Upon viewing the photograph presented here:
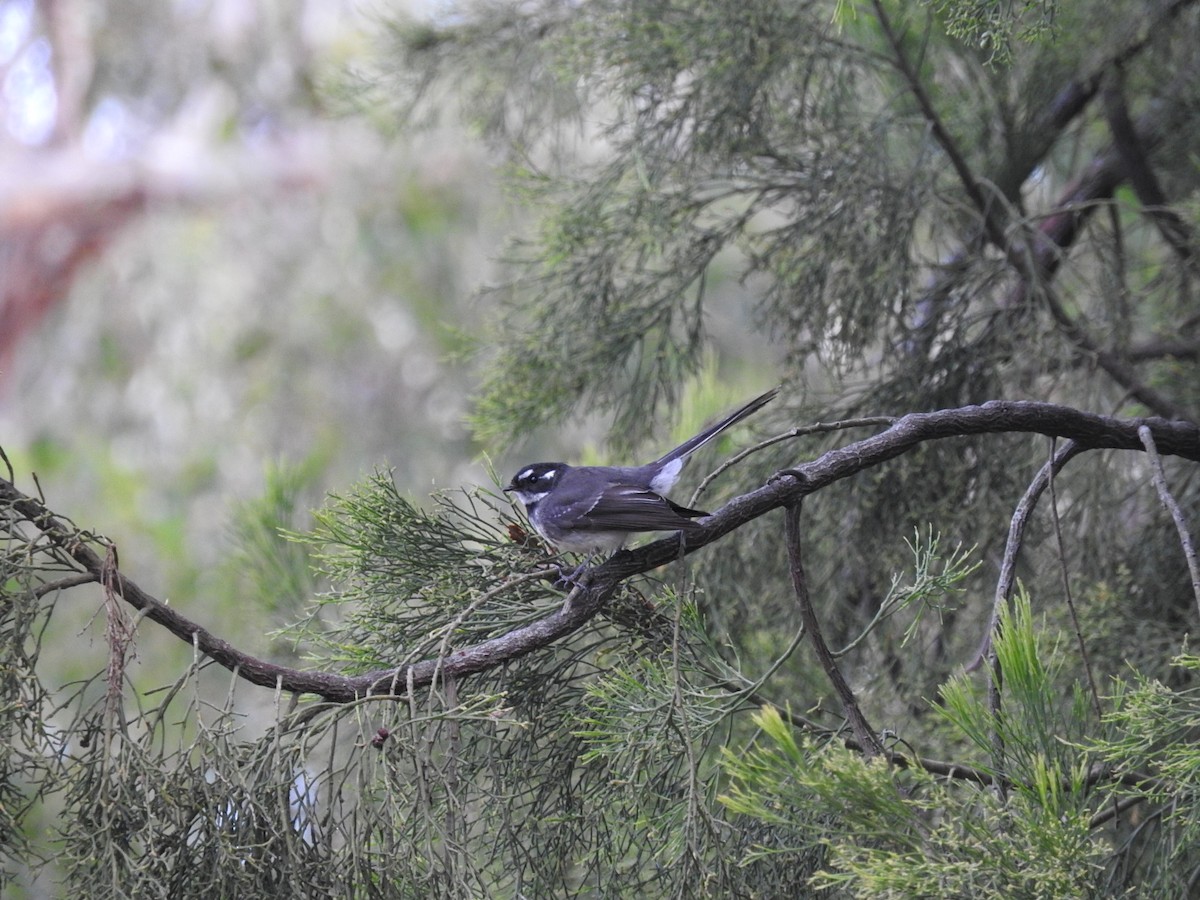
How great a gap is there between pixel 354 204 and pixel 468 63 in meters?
3.55

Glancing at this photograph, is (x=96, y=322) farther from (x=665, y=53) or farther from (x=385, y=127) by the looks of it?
(x=665, y=53)

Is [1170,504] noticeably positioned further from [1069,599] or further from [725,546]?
[725,546]

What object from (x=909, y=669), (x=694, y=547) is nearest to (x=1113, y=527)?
(x=909, y=669)

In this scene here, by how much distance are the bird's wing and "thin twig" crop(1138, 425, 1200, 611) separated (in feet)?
2.46

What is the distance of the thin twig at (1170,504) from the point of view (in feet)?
5.26

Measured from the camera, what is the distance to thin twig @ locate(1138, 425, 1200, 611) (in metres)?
1.60

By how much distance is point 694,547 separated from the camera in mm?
1817

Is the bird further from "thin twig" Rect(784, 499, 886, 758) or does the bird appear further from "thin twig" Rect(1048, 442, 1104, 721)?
"thin twig" Rect(1048, 442, 1104, 721)

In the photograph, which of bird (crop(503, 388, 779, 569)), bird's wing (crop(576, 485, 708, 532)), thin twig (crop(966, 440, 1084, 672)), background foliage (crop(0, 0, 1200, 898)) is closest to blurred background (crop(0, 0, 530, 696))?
background foliage (crop(0, 0, 1200, 898))

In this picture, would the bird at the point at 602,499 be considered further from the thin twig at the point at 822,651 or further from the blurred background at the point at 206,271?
the blurred background at the point at 206,271

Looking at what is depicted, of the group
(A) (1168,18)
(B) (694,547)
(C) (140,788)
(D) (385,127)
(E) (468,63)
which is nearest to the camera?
(C) (140,788)

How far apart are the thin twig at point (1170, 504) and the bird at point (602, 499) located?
0.67 m

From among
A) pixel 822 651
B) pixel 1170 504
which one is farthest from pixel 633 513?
pixel 1170 504

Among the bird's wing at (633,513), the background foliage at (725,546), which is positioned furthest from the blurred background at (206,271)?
the bird's wing at (633,513)
